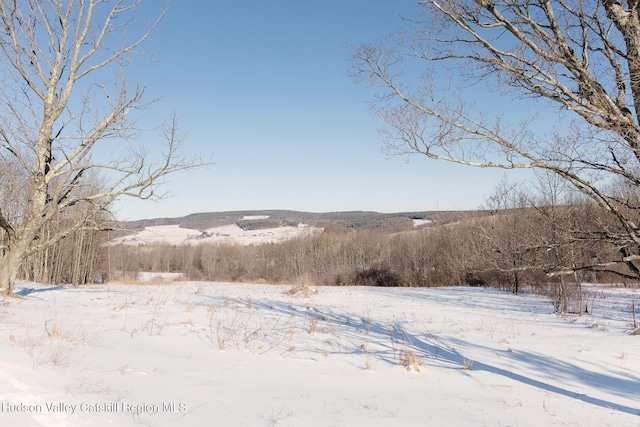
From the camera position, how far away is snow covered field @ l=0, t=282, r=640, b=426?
283 centimetres

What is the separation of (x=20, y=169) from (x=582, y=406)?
2490 centimetres

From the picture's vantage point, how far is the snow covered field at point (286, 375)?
283 cm

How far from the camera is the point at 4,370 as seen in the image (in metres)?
3.04

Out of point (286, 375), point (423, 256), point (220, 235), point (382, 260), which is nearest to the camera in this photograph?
point (286, 375)

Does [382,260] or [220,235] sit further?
[220,235]

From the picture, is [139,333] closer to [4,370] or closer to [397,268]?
[4,370]

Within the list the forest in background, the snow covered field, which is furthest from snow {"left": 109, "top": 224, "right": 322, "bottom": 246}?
the snow covered field

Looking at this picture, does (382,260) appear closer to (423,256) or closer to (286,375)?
(423,256)

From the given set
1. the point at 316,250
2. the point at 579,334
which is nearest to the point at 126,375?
the point at 579,334

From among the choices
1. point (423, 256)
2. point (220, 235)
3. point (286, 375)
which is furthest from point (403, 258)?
point (220, 235)

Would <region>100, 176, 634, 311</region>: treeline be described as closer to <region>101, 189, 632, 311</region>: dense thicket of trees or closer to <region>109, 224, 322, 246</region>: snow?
<region>101, 189, 632, 311</region>: dense thicket of trees

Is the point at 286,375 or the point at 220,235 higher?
the point at 220,235

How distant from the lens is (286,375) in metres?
4.32

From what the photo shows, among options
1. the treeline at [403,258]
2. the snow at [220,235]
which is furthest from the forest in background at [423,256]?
the snow at [220,235]
